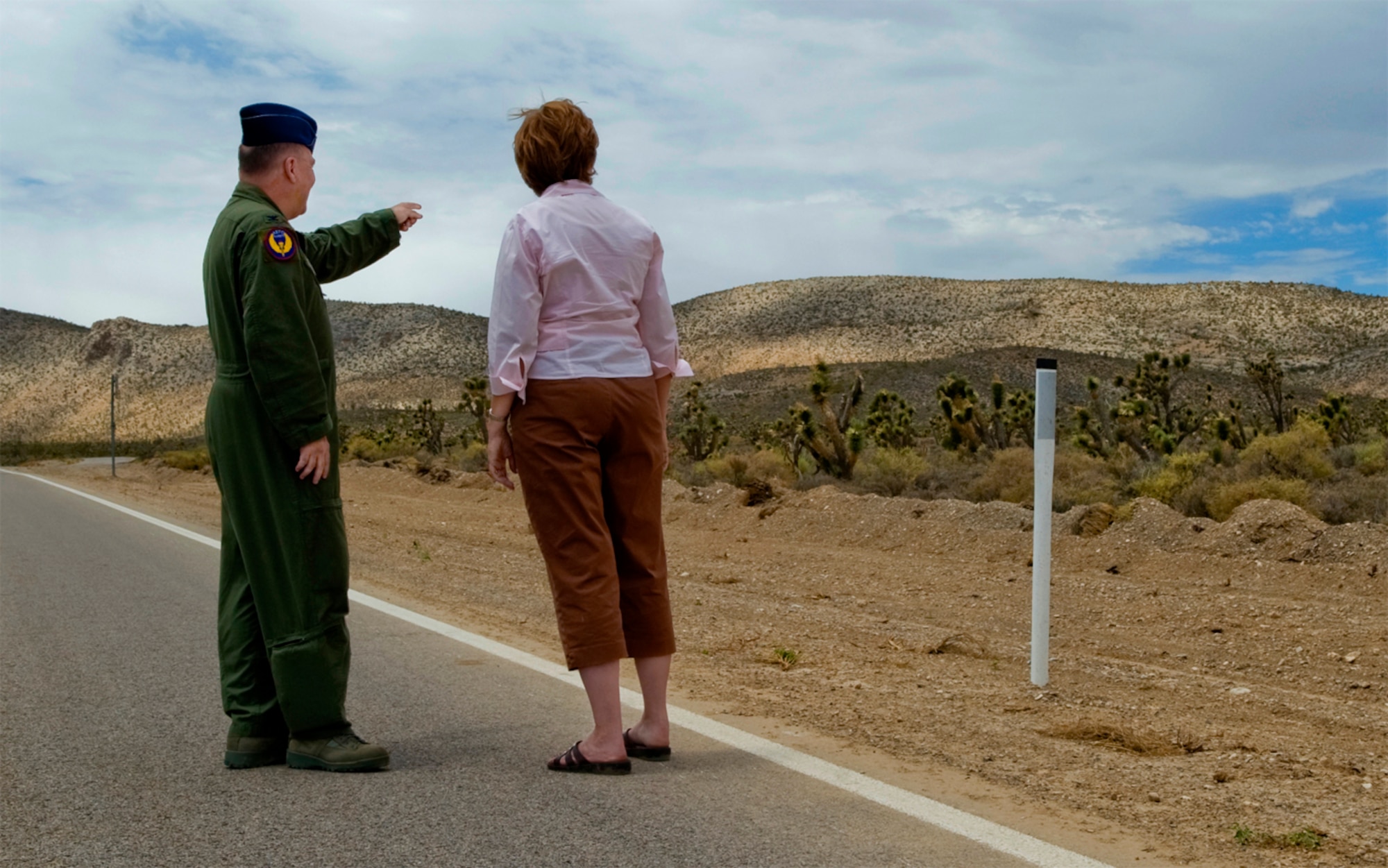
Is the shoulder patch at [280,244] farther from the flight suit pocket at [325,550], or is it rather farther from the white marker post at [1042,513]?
the white marker post at [1042,513]

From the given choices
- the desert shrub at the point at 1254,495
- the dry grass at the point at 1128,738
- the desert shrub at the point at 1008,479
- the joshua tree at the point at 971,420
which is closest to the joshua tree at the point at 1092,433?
the joshua tree at the point at 971,420

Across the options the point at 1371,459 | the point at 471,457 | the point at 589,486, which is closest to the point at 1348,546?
the point at 589,486

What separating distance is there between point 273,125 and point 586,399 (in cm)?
143

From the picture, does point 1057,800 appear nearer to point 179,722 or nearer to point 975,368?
point 179,722

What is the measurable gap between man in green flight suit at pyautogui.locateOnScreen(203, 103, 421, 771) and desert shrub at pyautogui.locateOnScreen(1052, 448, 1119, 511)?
1365 centimetres

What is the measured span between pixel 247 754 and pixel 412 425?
7422 centimetres

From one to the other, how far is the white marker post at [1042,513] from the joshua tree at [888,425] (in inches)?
1167

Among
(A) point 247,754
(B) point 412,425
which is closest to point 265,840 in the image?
(A) point 247,754

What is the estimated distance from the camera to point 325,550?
4.53m

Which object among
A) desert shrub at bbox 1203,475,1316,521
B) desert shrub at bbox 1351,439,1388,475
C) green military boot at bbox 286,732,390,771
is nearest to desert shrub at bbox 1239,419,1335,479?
desert shrub at bbox 1351,439,1388,475

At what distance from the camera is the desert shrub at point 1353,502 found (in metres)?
14.3

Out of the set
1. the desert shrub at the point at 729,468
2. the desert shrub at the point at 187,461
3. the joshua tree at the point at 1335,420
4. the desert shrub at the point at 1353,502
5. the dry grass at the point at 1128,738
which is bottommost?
the desert shrub at the point at 187,461

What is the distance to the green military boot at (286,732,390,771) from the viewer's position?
4.59m

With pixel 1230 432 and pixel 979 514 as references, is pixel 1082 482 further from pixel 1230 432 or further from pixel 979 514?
pixel 1230 432
